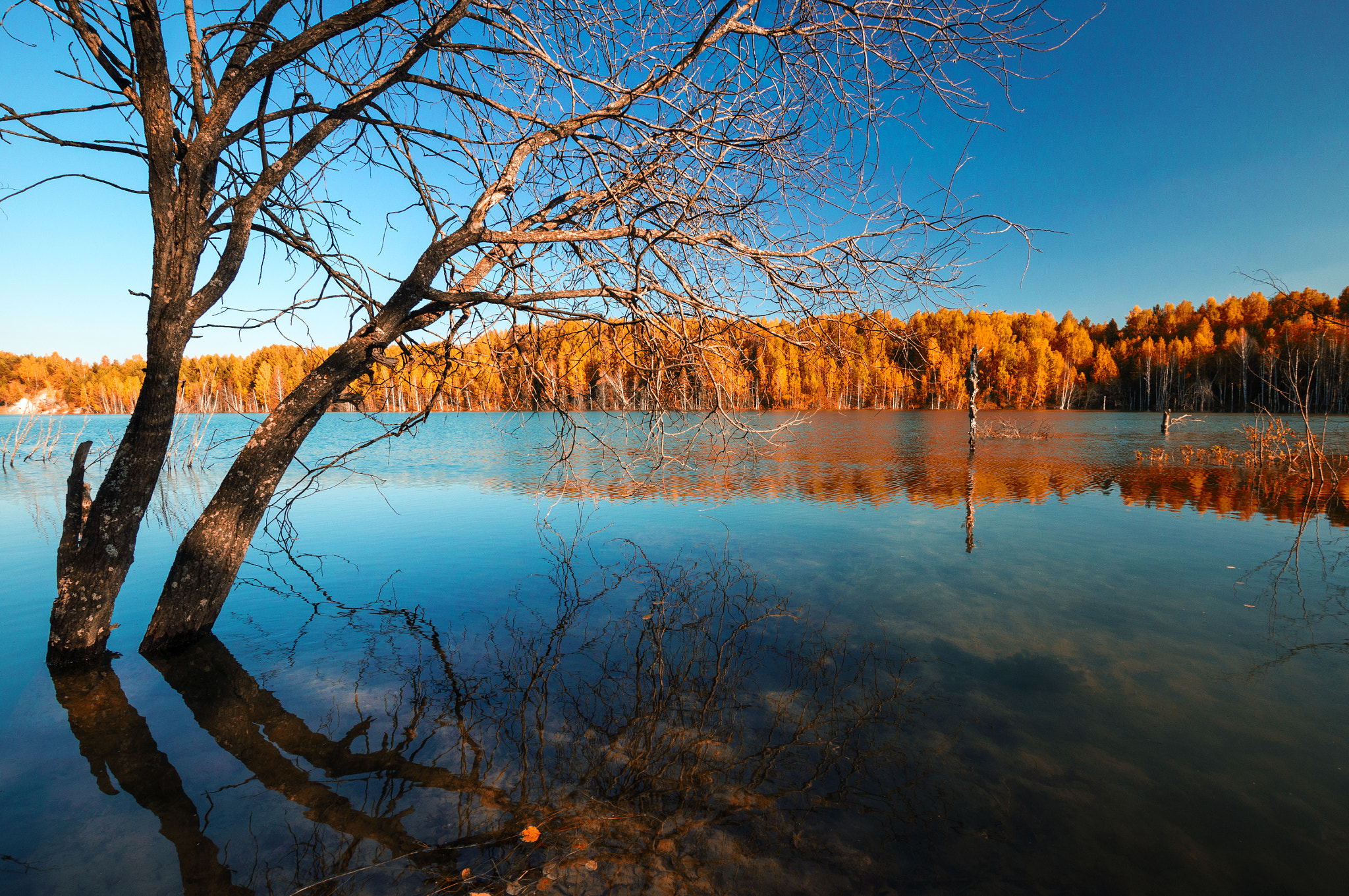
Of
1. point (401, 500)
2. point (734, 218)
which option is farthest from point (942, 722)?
point (401, 500)

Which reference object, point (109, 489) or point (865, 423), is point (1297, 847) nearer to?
point (109, 489)

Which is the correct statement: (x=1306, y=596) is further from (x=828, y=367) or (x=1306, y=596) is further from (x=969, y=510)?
(x=828, y=367)

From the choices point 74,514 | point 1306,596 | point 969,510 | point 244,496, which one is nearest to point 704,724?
point 244,496

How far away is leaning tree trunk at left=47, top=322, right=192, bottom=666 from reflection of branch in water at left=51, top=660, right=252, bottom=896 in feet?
1.72

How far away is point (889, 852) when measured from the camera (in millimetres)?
2838

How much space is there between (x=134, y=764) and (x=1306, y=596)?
10867 millimetres

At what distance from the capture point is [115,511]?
14.8ft

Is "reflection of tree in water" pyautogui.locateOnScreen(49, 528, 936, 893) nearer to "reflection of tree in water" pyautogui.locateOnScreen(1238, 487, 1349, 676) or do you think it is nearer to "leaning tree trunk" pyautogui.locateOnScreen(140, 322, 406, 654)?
"leaning tree trunk" pyautogui.locateOnScreen(140, 322, 406, 654)

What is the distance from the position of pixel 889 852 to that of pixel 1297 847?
2075mm

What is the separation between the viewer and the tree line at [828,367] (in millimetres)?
4691

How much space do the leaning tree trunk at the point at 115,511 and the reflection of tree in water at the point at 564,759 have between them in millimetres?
563

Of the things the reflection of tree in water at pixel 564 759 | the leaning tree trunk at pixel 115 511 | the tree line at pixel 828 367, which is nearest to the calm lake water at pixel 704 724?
the reflection of tree in water at pixel 564 759

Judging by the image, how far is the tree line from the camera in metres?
4.69

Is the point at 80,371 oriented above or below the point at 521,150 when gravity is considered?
above
